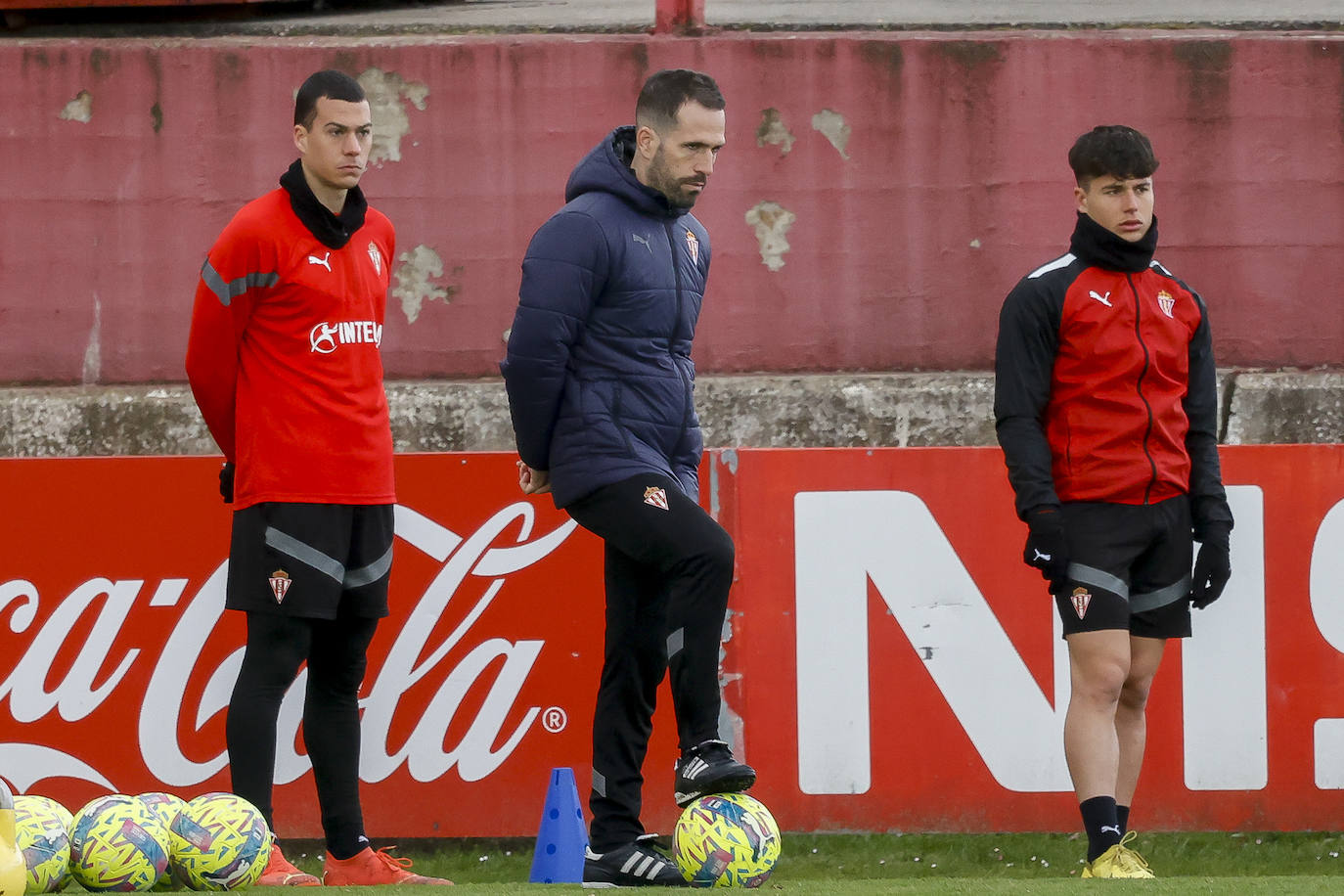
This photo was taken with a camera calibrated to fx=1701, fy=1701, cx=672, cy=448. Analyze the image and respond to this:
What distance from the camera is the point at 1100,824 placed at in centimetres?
434

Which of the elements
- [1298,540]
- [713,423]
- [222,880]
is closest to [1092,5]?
[713,423]

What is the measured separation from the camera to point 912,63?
8.34m

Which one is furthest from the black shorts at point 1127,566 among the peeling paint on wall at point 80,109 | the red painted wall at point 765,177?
the peeling paint on wall at point 80,109

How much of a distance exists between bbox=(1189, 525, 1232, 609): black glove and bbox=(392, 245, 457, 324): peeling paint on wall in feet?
15.4

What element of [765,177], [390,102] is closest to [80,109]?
[390,102]

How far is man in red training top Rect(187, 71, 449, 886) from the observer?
4312mm

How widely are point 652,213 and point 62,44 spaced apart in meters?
5.32

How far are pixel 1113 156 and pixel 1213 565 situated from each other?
1106mm

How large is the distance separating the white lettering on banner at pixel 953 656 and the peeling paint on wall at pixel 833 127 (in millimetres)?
3126

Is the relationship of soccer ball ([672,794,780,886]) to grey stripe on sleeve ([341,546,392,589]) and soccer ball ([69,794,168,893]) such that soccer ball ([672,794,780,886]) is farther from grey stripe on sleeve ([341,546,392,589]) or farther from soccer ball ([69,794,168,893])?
soccer ball ([69,794,168,893])

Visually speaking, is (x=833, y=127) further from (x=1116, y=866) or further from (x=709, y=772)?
(x=709, y=772)

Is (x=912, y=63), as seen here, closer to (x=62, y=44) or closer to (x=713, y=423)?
(x=713, y=423)

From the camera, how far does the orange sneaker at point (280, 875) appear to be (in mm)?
4191

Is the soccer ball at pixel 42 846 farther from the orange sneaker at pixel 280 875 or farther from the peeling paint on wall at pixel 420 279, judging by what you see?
the peeling paint on wall at pixel 420 279
